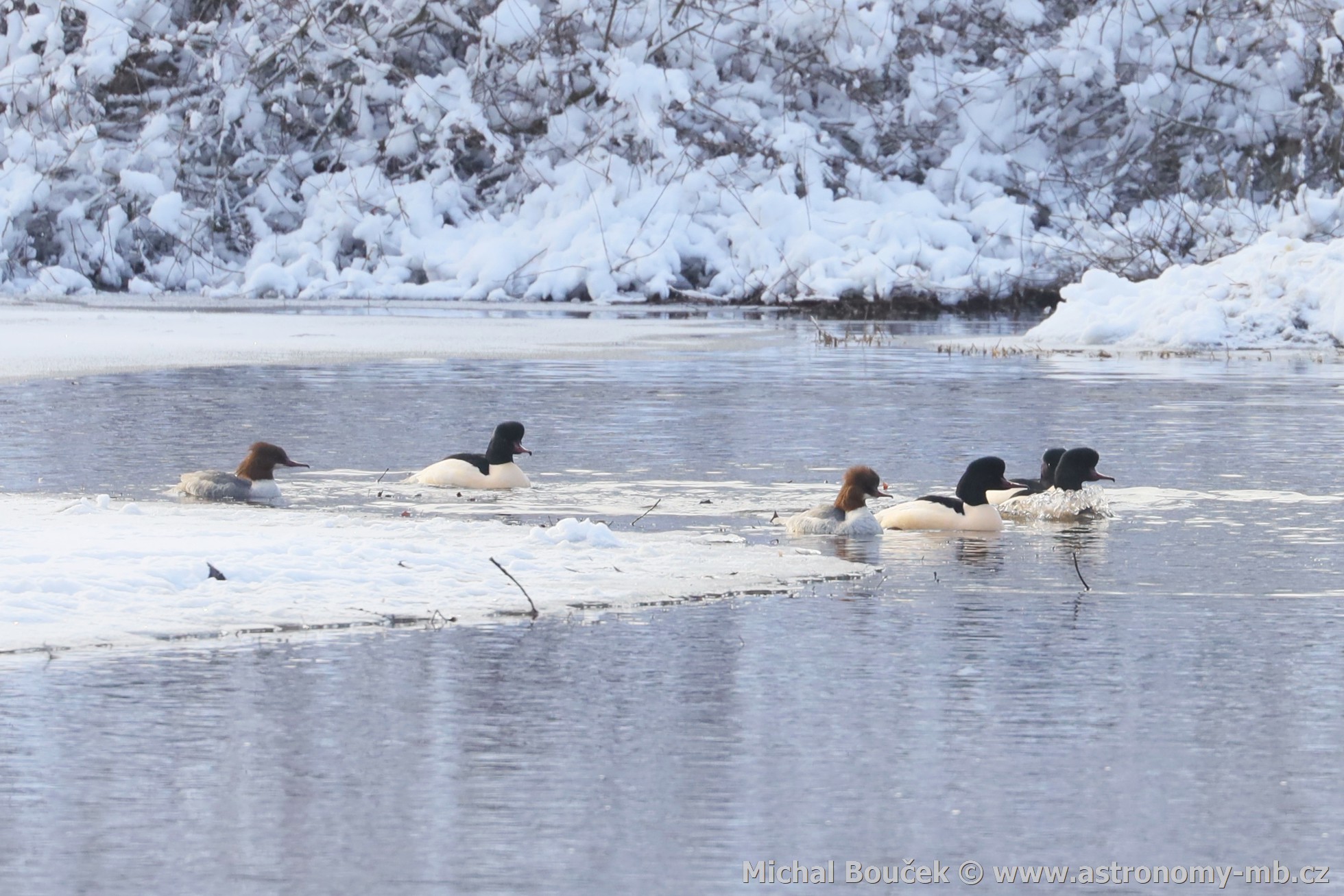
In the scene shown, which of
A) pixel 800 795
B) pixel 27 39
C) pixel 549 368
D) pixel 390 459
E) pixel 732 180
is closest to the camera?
pixel 800 795

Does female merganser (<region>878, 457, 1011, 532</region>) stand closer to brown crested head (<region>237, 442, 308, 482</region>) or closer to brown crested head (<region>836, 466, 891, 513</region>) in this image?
brown crested head (<region>836, 466, 891, 513</region>)

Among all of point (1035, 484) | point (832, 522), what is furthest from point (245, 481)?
point (1035, 484)

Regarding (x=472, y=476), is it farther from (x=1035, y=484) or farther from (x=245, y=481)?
(x=1035, y=484)

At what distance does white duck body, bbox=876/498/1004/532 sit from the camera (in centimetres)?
1141

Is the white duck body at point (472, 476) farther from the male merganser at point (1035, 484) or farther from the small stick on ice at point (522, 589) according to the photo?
the small stick on ice at point (522, 589)

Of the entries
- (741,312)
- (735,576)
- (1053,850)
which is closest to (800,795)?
(1053,850)

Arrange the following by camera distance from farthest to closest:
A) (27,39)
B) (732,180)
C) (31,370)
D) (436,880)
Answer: (27,39), (732,180), (31,370), (436,880)

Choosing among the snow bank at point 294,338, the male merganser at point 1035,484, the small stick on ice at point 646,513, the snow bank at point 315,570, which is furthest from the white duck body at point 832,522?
the snow bank at point 294,338

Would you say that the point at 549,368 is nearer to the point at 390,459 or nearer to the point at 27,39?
the point at 390,459

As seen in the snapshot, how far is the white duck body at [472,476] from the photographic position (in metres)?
13.0

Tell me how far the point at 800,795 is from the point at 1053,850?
2.39 ft

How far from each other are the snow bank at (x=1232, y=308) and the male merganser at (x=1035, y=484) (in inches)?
548

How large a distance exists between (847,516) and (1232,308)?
55.2ft

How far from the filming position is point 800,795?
5781 millimetres
